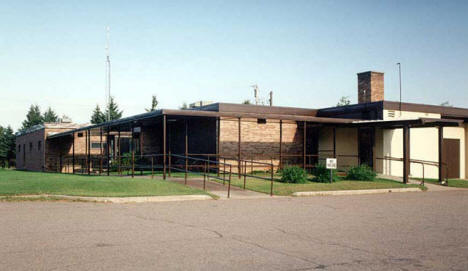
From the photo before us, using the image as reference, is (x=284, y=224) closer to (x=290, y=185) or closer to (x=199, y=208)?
(x=199, y=208)

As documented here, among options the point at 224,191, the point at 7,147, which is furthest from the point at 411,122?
the point at 7,147

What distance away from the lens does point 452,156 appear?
2980cm

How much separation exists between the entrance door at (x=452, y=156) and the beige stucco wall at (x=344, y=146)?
598 centimetres

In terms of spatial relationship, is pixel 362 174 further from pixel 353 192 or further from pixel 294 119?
pixel 294 119

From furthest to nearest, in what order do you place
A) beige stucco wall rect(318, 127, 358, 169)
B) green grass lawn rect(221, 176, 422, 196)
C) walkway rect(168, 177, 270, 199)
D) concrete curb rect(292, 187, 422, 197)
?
1. beige stucco wall rect(318, 127, 358, 169)
2. green grass lawn rect(221, 176, 422, 196)
3. concrete curb rect(292, 187, 422, 197)
4. walkway rect(168, 177, 270, 199)

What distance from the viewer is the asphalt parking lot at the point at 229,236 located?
259 inches

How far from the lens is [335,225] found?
10.2 m

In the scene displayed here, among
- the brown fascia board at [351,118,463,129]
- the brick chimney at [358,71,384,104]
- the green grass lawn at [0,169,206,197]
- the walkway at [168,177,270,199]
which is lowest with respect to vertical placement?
the walkway at [168,177,270,199]

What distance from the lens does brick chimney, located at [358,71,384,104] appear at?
96.8 feet

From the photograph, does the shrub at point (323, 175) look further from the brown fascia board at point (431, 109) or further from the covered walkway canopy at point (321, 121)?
the brown fascia board at point (431, 109)

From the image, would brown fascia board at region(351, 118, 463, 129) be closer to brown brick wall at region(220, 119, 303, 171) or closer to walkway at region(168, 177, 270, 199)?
brown brick wall at region(220, 119, 303, 171)

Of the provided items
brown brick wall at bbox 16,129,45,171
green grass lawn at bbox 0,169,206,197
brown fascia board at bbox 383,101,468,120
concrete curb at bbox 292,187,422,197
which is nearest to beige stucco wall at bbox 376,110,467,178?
brown fascia board at bbox 383,101,468,120

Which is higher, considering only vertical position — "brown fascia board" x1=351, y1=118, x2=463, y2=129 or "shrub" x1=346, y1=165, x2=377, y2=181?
"brown fascia board" x1=351, y1=118, x2=463, y2=129

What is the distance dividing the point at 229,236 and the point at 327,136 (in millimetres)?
20400
